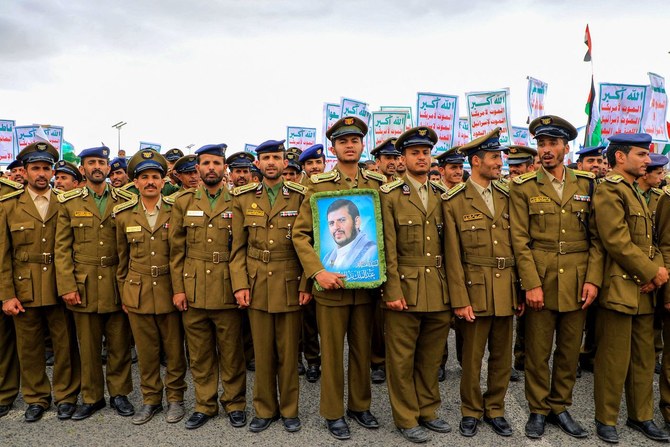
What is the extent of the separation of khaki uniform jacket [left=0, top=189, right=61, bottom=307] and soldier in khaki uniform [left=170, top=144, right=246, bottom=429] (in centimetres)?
125

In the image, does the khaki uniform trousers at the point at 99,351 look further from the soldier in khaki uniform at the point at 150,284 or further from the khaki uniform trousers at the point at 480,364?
the khaki uniform trousers at the point at 480,364

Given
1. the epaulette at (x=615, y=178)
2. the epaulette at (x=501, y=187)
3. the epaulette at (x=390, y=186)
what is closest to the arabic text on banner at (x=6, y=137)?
the epaulette at (x=390, y=186)

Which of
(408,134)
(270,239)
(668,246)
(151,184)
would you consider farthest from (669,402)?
(151,184)

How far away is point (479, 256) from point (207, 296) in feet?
8.00

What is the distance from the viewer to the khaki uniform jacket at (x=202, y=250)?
4301 mm

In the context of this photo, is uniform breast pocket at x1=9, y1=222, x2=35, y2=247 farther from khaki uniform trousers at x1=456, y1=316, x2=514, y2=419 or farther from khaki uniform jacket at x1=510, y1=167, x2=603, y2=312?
khaki uniform jacket at x1=510, y1=167, x2=603, y2=312

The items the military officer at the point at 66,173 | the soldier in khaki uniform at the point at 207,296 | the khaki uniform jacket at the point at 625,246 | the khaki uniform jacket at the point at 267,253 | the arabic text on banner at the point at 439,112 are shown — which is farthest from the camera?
the arabic text on banner at the point at 439,112

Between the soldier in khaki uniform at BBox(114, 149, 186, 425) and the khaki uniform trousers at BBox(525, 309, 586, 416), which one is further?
the soldier in khaki uniform at BBox(114, 149, 186, 425)

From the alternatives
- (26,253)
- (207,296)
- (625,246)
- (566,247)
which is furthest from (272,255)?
(625,246)

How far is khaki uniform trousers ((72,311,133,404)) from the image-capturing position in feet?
15.0

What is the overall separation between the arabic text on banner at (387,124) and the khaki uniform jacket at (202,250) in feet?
24.1

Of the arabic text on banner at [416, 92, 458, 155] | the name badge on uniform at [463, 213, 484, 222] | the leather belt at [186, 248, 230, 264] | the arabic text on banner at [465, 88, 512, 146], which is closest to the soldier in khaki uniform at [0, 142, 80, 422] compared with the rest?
the leather belt at [186, 248, 230, 264]

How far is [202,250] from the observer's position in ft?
14.4

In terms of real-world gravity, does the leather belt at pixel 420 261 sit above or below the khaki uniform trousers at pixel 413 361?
above
